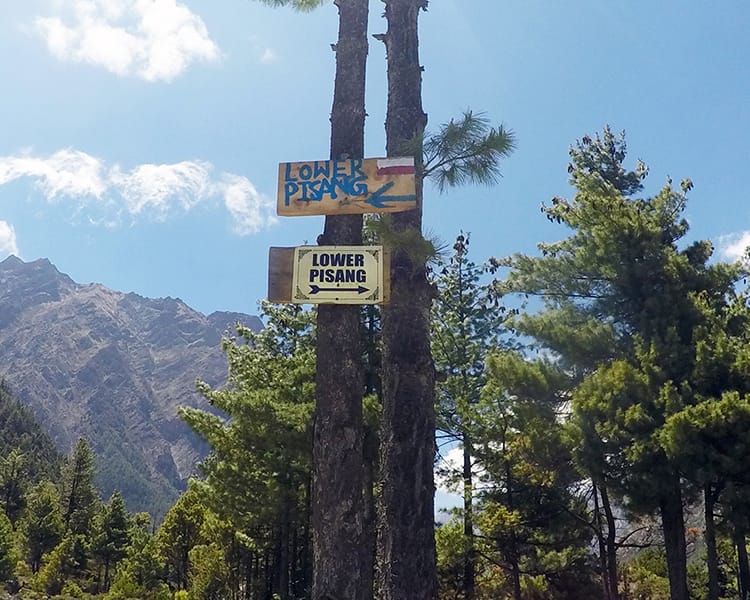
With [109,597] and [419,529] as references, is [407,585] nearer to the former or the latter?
[419,529]

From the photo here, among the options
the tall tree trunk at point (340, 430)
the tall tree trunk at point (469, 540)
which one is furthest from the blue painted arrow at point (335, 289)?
the tall tree trunk at point (469, 540)

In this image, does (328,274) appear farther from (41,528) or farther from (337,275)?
(41,528)

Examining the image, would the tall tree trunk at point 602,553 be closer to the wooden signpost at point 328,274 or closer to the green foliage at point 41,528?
the wooden signpost at point 328,274

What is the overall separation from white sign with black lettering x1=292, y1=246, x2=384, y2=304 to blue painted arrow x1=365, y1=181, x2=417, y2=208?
0.34m

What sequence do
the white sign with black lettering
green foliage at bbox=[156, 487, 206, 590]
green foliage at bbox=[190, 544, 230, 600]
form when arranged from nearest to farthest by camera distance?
the white sign with black lettering
green foliage at bbox=[190, 544, 230, 600]
green foliage at bbox=[156, 487, 206, 590]

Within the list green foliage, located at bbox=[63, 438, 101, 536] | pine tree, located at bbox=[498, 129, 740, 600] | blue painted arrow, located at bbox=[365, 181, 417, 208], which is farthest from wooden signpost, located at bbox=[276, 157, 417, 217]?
green foliage, located at bbox=[63, 438, 101, 536]

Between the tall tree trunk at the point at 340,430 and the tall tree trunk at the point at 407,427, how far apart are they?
32cm

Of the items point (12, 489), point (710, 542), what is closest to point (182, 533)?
point (12, 489)

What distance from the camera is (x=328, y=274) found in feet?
14.1

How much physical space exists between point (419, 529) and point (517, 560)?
A: 12670 mm

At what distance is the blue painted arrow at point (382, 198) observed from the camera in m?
4.43

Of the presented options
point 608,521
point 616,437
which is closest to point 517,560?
point 608,521

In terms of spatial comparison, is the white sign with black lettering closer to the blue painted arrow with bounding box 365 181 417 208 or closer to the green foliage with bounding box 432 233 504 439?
the blue painted arrow with bounding box 365 181 417 208

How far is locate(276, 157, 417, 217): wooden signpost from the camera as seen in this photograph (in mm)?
4457
